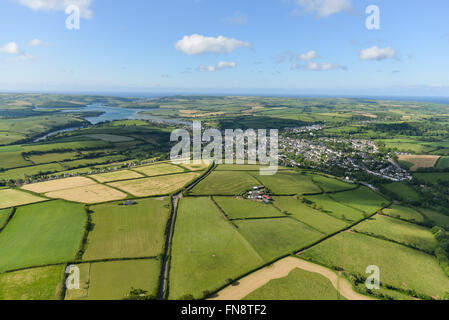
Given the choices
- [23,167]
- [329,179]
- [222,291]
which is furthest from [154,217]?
[23,167]

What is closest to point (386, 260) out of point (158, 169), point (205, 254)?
point (205, 254)

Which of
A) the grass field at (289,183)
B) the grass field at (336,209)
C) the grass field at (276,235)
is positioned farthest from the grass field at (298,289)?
the grass field at (289,183)

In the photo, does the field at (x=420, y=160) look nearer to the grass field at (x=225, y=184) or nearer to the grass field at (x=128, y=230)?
the grass field at (x=225, y=184)

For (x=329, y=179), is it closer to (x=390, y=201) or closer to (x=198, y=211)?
(x=390, y=201)

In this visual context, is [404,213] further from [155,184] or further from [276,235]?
[155,184]

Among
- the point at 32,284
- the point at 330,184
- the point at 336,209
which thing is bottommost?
the point at 32,284

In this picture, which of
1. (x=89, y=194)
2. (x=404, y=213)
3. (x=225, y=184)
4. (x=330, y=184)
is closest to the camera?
(x=404, y=213)
